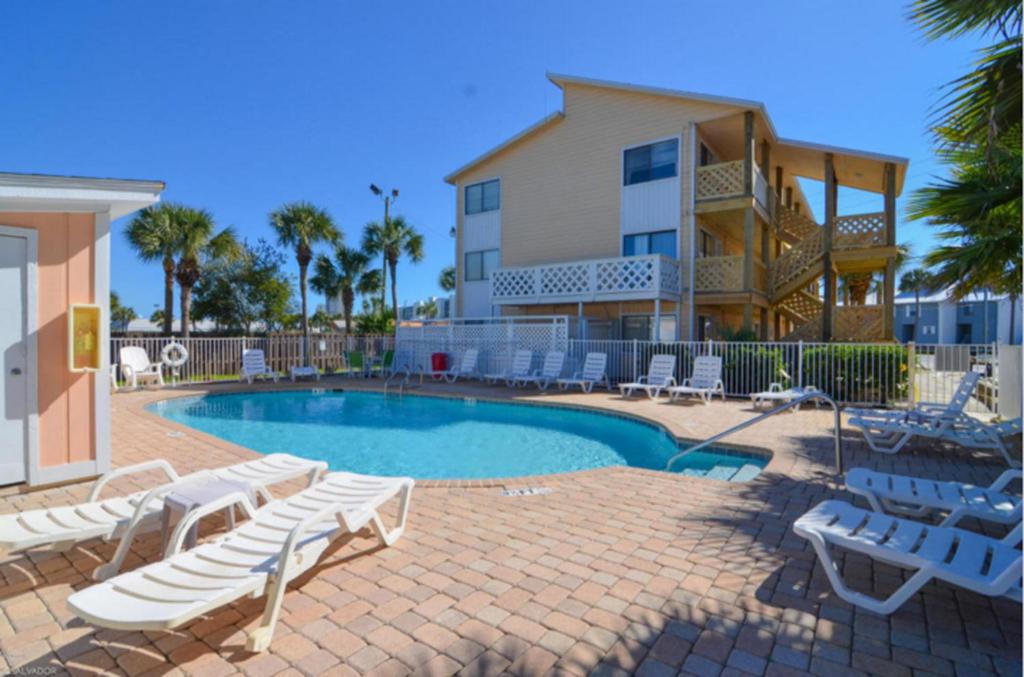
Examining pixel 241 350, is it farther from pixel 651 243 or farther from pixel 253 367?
pixel 651 243

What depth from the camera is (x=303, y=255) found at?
74.9 ft

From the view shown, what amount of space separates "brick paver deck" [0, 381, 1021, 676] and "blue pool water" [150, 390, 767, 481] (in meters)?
3.01

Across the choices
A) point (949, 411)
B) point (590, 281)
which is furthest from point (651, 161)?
point (949, 411)

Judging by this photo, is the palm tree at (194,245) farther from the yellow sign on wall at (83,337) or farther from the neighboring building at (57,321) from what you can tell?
the yellow sign on wall at (83,337)

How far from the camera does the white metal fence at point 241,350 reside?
1681cm

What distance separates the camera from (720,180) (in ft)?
53.0

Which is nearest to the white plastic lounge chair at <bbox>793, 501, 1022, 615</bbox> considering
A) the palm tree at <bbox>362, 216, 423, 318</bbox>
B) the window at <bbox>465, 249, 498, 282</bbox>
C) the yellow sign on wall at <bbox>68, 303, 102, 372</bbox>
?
the yellow sign on wall at <bbox>68, 303, 102, 372</bbox>

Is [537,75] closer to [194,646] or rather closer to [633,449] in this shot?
[633,449]

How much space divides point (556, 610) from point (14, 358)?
5.53 m

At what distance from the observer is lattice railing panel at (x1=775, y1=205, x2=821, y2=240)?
64.1 feet

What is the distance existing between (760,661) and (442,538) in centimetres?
229

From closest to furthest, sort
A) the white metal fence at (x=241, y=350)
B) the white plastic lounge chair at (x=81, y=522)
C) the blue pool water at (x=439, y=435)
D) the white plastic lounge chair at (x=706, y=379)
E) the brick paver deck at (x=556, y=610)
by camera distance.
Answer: the brick paver deck at (x=556, y=610), the white plastic lounge chair at (x=81, y=522), the blue pool water at (x=439, y=435), the white plastic lounge chair at (x=706, y=379), the white metal fence at (x=241, y=350)

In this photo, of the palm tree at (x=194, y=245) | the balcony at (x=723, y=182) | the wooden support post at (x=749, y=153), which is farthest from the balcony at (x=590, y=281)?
the palm tree at (x=194, y=245)

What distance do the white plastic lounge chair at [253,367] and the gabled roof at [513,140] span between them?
10807 mm
